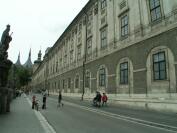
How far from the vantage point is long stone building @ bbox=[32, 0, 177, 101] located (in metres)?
17.7

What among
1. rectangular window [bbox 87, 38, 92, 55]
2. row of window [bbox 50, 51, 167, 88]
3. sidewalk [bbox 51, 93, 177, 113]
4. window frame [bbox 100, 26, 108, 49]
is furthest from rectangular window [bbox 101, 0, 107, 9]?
sidewalk [bbox 51, 93, 177, 113]

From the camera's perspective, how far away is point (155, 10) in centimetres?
1975

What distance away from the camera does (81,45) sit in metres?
39.2

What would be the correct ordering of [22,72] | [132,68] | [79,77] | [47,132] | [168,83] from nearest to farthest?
[47,132] < [168,83] < [132,68] < [79,77] < [22,72]

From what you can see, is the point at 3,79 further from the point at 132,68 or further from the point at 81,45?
the point at 81,45

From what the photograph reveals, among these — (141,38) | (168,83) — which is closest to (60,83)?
(141,38)

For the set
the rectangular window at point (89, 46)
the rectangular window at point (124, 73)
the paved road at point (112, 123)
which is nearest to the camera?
the paved road at point (112, 123)

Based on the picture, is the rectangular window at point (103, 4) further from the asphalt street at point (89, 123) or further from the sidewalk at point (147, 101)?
the asphalt street at point (89, 123)

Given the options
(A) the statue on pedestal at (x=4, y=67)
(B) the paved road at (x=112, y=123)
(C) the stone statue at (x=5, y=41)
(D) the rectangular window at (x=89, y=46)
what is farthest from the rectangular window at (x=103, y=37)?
(B) the paved road at (x=112, y=123)

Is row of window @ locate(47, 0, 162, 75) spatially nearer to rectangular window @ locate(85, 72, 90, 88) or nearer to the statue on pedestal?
rectangular window @ locate(85, 72, 90, 88)

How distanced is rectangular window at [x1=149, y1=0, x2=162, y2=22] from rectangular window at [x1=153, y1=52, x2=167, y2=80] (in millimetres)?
3380

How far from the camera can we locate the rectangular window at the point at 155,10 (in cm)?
1928

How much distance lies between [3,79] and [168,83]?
12408 millimetres

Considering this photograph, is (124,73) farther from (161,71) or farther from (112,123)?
(112,123)
